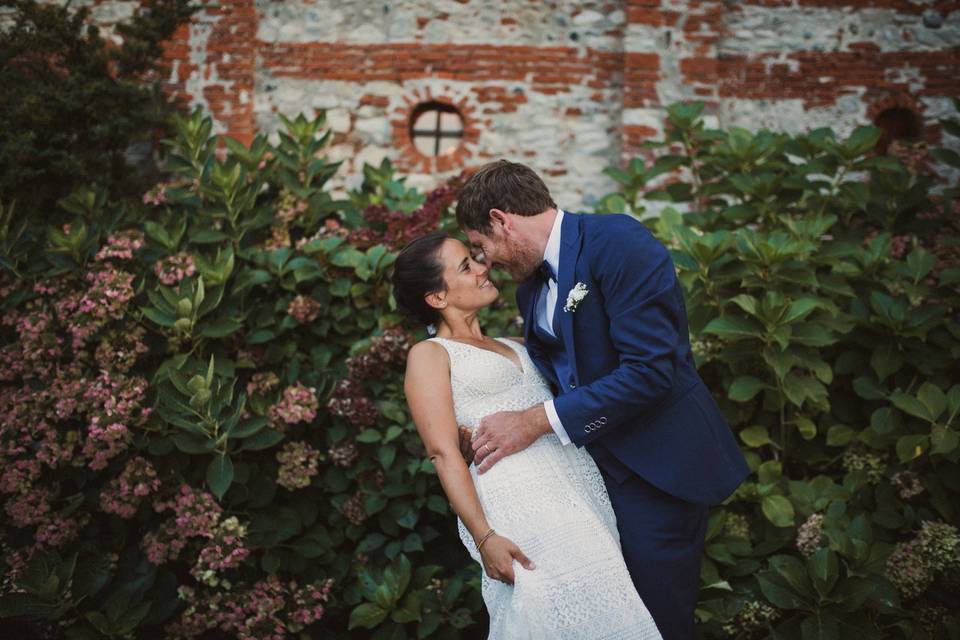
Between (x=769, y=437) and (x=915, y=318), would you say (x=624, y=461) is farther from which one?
(x=915, y=318)

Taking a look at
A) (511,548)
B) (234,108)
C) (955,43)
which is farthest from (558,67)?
(511,548)

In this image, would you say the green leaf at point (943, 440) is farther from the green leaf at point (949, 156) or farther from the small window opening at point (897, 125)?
the small window opening at point (897, 125)

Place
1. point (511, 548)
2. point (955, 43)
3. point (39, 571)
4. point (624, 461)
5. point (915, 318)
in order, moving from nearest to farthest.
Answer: point (511, 548)
point (624, 461)
point (39, 571)
point (915, 318)
point (955, 43)

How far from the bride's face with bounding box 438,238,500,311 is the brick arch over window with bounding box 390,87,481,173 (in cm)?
433

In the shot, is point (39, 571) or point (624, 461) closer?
point (624, 461)

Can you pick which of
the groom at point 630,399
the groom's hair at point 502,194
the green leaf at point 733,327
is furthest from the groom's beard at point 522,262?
the green leaf at point 733,327

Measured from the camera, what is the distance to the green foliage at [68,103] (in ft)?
13.7

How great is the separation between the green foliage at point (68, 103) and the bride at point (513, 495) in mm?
2704

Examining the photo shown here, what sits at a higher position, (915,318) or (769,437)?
(915,318)

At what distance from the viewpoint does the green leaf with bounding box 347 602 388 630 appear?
273 centimetres

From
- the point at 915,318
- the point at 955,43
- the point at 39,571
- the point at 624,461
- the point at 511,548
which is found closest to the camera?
the point at 511,548

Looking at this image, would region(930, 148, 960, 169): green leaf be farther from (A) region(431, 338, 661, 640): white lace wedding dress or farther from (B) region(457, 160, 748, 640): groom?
(A) region(431, 338, 661, 640): white lace wedding dress

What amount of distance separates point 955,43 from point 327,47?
18.8 feet

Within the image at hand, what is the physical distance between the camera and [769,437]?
3.16 m
